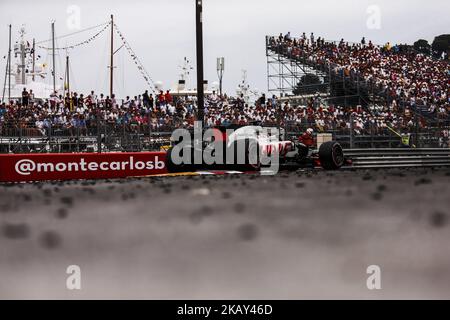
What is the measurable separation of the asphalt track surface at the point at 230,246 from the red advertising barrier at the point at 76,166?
7025mm

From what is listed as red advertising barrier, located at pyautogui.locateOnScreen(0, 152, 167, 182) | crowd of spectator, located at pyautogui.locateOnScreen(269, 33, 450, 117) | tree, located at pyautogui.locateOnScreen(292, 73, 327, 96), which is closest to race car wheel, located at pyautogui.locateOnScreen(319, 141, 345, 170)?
red advertising barrier, located at pyautogui.locateOnScreen(0, 152, 167, 182)

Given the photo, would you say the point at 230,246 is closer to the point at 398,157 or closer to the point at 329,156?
the point at 329,156

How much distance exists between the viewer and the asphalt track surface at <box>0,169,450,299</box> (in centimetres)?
337

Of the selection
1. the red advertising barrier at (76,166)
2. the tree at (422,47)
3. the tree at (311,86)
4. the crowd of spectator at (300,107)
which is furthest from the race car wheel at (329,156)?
the tree at (422,47)

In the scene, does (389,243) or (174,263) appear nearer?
(174,263)

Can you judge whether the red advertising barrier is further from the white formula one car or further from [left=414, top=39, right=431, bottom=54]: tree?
[left=414, top=39, right=431, bottom=54]: tree

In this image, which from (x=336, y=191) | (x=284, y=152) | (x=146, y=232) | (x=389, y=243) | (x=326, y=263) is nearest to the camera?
(x=326, y=263)

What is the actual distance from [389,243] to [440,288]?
109 cm

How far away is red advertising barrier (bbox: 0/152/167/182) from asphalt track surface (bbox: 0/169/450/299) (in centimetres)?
702

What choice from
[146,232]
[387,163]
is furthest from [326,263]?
[387,163]

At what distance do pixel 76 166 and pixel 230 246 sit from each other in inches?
434

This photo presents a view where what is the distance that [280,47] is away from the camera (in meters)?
36.0

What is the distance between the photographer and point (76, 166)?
14789 millimetres

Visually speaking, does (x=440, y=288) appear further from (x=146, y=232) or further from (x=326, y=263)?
(x=146, y=232)
